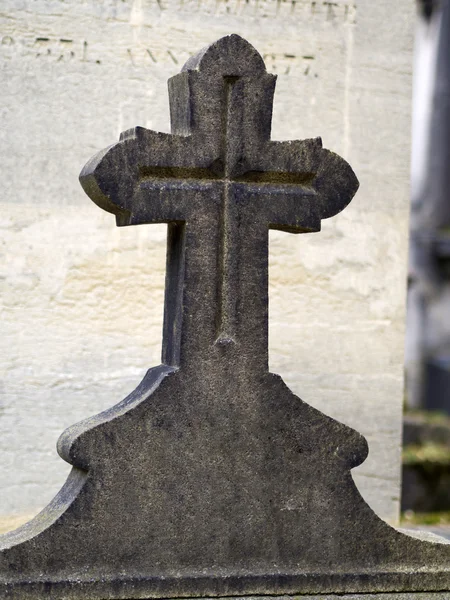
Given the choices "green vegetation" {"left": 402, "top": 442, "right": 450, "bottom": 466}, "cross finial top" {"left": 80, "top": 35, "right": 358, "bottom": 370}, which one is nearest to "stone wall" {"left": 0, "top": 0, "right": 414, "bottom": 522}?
"cross finial top" {"left": 80, "top": 35, "right": 358, "bottom": 370}

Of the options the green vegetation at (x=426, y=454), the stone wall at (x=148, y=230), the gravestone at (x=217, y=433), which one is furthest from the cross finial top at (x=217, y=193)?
the green vegetation at (x=426, y=454)

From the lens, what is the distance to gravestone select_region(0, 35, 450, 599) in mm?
3240

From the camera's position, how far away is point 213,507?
11.0 feet

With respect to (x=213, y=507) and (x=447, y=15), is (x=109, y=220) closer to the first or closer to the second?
(x=213, y=507)

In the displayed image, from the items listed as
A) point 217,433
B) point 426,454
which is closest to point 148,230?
point 217,433

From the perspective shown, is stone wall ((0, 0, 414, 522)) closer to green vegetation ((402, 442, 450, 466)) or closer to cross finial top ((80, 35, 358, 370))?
cross finial top ((80, 35, 358, 370))

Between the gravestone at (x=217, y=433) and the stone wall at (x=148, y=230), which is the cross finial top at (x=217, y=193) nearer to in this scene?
the gravestone at (x=217, y=433)

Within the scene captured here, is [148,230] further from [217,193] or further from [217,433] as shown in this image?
[217,433]

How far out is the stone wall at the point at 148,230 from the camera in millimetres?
4574

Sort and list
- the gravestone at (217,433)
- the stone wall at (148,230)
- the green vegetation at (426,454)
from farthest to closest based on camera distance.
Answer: the green vegetation at (426,454)
the stone wall at (148,230)
the gravestone at (217,433)

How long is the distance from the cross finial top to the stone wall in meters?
→ 1.21

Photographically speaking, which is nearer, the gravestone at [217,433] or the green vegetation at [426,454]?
the gravestone at [217,433]

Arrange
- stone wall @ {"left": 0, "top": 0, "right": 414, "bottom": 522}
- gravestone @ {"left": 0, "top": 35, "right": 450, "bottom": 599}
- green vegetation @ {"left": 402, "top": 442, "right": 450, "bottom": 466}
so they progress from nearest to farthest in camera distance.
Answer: gravestone @ {"left": 0, "top": 35, "right": 450, "bottom": 599} → stone wall @ {"left": 0, "top": 0, "right": 414, "bottom": 522} → green vegetation @ {"left": 402, "top": 442, "right": 450, "bottom": 466}

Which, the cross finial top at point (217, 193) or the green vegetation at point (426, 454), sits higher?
the cross finial top at point (217, 193)
